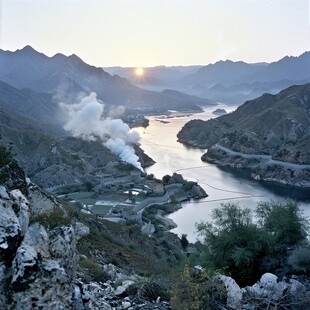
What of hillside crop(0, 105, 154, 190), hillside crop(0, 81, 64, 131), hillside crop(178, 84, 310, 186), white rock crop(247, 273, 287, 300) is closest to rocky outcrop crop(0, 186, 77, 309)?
white rock crop(247, 273, 287, 300)

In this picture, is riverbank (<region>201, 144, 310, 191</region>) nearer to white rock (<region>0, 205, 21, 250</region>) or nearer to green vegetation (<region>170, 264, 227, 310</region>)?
green vegetation (<region>170, 264, 227, 310</region>)

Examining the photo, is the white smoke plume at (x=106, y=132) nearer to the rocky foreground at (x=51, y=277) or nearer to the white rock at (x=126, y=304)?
A: the rocky foreground at (x=51, y=277)

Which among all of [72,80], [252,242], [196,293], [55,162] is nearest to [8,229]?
[196,293]

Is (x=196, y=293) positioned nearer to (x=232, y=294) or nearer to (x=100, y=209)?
(x=232, y=294)

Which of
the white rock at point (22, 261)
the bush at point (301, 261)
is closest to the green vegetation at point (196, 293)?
the white rock at point (22, 261)

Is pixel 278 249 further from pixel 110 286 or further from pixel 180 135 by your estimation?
pixel 180 135

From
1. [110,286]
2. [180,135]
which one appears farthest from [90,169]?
[110,286]

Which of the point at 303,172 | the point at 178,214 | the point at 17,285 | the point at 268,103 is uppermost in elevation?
the point at 268,103
